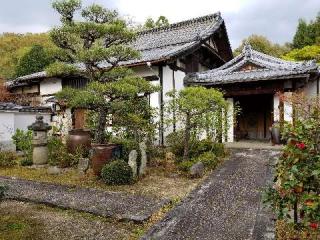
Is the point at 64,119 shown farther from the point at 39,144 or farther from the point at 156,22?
the point at 156,22

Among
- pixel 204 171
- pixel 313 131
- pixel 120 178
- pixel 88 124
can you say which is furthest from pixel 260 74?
pixel 313 131

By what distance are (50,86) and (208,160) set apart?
11.9 metres

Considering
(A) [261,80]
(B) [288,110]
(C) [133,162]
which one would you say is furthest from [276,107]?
(C) [133,162]

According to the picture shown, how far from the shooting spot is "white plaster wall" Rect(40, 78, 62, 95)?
731 inches

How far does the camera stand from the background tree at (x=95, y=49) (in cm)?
939

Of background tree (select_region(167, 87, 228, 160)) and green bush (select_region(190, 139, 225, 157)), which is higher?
background tree (select_region(167, 87, 228, 160))

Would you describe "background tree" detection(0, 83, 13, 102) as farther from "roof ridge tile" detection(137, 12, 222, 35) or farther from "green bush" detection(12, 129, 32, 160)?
"roof ridge tile" detection(137, 12, 222, 35)

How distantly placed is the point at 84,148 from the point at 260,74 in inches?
321

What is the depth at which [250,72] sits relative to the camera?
50.9 feet

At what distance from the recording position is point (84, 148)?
11797mm

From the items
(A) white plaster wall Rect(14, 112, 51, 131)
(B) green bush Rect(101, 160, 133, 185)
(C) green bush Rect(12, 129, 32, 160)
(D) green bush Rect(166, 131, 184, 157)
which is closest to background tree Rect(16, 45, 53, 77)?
(A) white plaster wall Rect(14, 112, 51, 131)

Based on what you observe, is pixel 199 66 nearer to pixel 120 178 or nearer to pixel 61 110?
pixel 61 110

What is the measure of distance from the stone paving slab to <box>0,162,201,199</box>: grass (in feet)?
1.47

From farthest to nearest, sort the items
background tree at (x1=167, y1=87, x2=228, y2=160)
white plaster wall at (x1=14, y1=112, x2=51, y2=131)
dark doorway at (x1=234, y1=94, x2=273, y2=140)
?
dark doorway at (x1=234, y1=94, x2=273, y2=140), white plaster wall at (x1=14, y1=112, x2=51, y2=131), background tree at (x1=167, y1=87, x2=228, y2=160)
